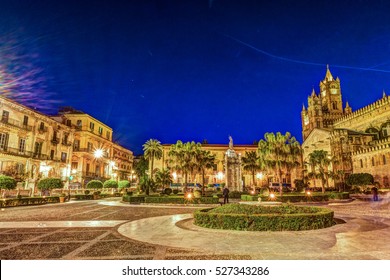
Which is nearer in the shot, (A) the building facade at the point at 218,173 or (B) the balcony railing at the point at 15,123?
(B) the balcony railing at the point at 15,123

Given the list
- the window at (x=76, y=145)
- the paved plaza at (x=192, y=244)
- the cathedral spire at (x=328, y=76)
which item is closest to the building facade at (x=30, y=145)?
the window at (x=76, y=145)

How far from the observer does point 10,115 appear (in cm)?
3609

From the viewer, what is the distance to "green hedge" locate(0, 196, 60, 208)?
2250 cm

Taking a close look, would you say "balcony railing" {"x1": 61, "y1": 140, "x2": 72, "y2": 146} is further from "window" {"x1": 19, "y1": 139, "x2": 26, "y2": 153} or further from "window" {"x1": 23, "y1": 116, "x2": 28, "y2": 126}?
"window" {"x1": 23, "y1": 116, "x2": 28, "y2": 126}

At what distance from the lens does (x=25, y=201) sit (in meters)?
24.8

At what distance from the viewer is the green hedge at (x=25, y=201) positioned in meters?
22.5

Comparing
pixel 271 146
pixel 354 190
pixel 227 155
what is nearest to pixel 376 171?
pixel 354 190

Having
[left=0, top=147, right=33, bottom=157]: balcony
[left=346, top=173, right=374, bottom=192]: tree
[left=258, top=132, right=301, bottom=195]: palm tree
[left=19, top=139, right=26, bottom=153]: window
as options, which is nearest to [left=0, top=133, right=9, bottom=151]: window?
[left=0, top=147, right=33, bottom=157]: balcony

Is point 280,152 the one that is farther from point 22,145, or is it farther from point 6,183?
point 22,145

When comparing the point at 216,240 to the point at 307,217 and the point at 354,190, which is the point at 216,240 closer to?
the point at 307,217

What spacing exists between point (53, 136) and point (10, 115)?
9.18 m

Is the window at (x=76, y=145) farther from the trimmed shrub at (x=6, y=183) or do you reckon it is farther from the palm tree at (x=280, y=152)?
the palm tree at (x=280, y=152)

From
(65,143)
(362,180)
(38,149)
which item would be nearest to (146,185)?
(38,149)

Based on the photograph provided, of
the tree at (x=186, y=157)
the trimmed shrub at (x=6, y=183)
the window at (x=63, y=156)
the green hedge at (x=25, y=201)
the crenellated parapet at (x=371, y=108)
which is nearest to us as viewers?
the green hedge at (x=25, y=201)
